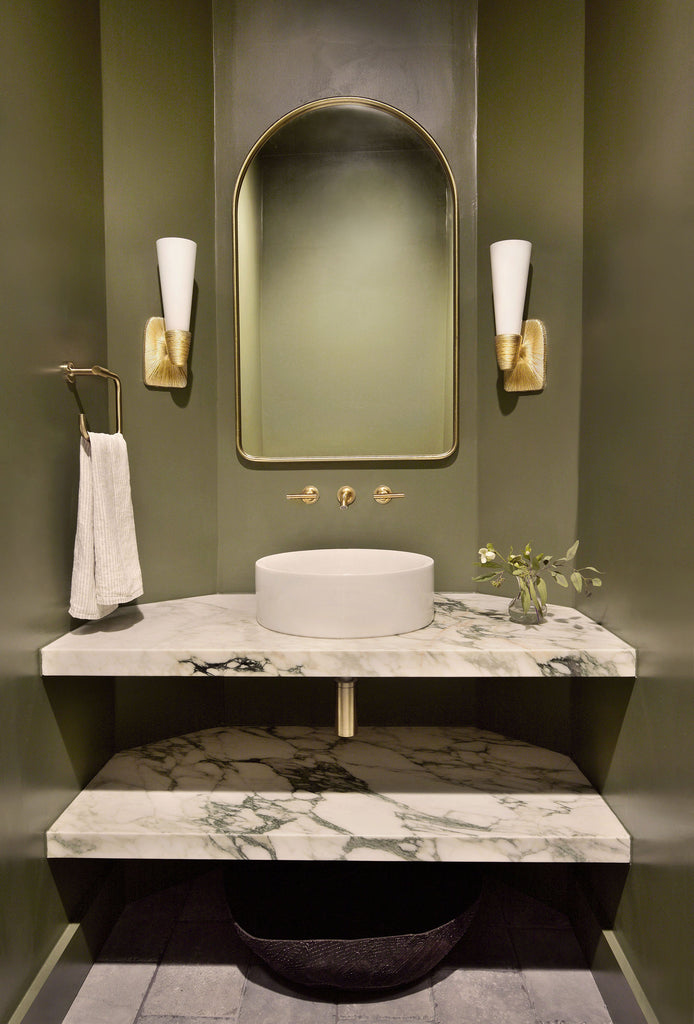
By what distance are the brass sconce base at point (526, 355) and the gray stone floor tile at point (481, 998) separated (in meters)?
1.34

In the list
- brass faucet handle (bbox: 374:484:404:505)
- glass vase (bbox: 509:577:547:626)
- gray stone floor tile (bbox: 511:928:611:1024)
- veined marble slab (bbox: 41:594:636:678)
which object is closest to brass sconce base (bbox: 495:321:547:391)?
brass faucet handle (bbox: 374:484:404:505)

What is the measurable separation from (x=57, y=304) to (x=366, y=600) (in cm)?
88

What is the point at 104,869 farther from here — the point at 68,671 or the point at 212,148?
the point at 212,148

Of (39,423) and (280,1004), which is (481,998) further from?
(39,423)

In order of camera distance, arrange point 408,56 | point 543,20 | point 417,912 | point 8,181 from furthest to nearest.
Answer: point 408,56, point 543,20, point 417,912, point 8,181

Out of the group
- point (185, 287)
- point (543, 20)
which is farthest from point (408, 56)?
point (185, 287)

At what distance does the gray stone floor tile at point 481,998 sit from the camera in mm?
1349

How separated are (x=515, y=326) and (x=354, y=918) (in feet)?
4.60

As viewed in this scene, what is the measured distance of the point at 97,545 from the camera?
4.53 feet

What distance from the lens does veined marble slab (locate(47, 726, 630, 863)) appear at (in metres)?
1.30

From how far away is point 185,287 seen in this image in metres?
1.67

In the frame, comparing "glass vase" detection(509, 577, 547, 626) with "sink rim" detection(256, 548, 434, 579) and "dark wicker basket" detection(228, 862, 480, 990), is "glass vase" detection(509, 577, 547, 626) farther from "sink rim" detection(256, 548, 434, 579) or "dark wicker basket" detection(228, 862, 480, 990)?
"dark wicker basket" detection(228, 862, 480, 990)

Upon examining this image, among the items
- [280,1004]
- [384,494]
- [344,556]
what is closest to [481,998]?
[280,1004]

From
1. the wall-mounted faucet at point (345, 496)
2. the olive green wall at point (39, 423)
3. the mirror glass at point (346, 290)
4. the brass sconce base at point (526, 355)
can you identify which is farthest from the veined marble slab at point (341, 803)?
the brass sconce base at point (526, 355)
